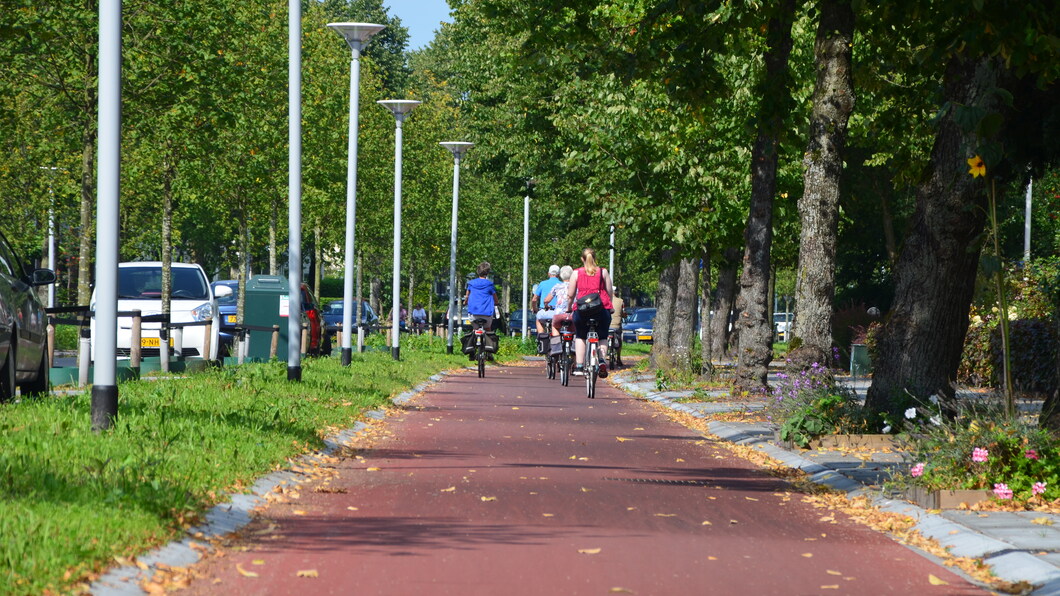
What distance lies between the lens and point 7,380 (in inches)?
510

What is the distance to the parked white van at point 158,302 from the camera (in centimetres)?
2428

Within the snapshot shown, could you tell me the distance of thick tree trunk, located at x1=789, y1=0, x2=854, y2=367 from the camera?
16.2 m

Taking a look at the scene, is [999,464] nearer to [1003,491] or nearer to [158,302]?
[1003,491]

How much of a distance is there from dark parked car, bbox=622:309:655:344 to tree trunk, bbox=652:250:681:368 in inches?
1282

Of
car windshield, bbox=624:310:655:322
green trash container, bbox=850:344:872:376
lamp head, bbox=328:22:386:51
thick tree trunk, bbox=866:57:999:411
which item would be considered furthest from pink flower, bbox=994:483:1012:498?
car windshield, bbox=624:310:655:322

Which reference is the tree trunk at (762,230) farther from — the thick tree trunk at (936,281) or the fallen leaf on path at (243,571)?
the fallen leaf on path at (243,571)

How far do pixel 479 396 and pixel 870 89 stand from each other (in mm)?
7224

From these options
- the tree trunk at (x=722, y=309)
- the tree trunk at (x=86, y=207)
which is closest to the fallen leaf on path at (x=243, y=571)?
the tree trunk at (x=86, y=207)

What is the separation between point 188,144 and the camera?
88.2 ft

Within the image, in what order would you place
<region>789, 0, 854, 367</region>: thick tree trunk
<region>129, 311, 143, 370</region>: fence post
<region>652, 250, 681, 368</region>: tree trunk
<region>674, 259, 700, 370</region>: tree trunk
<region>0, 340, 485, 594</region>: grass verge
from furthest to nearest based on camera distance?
<region>652, 250, 681, 368</region>: tree trunk → <region>674, 259, 700, 370</region>: tree trunk → <region>129, 311, 143, 370</region>: fence post → <region>789, 0, 854, 367</region>: thick tree trunk → <region>0, 340, 485, 594</region>: grass verge

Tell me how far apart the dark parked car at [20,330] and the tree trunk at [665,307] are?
1759 centimetres

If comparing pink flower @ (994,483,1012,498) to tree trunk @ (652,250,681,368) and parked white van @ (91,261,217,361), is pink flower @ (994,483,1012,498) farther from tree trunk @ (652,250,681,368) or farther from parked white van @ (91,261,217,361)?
tree trunk @ (652,250,681,368)

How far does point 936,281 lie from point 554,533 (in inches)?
242

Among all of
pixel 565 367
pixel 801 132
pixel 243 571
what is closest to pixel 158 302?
pixel 565 367
